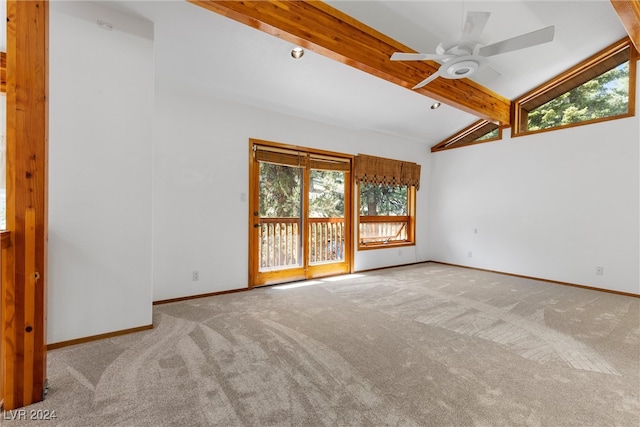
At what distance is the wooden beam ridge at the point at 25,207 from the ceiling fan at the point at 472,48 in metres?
2.54

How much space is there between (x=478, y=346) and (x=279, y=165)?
3.41 metres

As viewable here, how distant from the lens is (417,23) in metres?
3.16

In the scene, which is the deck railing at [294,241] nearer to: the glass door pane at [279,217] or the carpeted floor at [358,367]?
the glass door pane at [279,217]

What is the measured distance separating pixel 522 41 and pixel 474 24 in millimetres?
440

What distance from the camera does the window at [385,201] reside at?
5441 mm

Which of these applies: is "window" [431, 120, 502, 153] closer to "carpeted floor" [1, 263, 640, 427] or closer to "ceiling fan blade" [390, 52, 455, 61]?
"carpeted floor" [1, 263, 640, 427]

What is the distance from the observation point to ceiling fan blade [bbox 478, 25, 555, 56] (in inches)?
82.7

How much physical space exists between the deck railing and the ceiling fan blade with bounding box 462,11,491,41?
10.8 feet

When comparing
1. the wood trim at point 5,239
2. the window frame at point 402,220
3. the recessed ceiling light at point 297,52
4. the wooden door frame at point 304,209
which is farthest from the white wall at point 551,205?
the wood trim at point 5,239

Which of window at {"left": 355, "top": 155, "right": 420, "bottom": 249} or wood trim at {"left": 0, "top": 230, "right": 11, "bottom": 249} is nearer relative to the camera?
wood trim at {"left": 0, "top": 230, "right": 11, "bottom": 249}

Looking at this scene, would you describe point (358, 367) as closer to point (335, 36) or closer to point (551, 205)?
point (335, 36)

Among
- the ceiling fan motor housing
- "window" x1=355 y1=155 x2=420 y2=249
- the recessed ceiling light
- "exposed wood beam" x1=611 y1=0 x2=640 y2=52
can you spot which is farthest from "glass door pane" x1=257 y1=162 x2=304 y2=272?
"exposed wood beam" x1=611 y1=0 x2=640 y2=52

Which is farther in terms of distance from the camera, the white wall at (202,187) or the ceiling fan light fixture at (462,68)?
the white wall at (202,187)

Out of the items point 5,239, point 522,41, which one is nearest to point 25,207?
point 5,239
